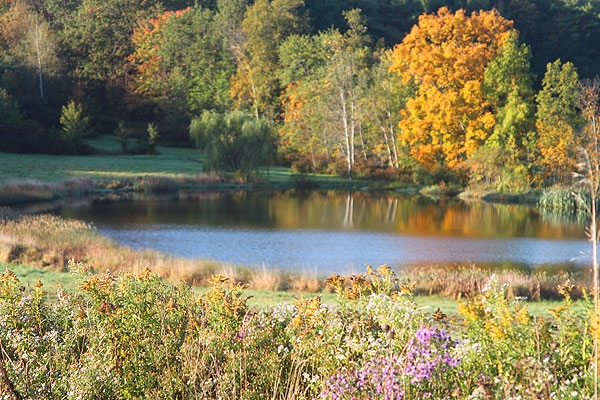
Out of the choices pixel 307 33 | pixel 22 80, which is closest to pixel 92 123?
pixel 22 80

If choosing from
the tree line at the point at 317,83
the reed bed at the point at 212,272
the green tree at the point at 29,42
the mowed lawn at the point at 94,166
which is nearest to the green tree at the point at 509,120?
the tree line at the point at 317,83

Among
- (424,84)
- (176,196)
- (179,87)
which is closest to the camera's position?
(176,196)

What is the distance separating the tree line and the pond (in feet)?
17.9

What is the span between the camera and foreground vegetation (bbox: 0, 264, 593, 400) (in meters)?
5.07

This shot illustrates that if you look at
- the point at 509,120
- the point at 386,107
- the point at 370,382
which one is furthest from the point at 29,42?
the point at 370,382

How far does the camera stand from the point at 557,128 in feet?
137

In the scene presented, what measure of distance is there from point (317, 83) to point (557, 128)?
788 inches

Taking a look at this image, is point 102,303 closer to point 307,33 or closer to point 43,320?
point 43,320

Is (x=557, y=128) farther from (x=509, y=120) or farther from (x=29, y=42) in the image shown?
(x=29, y=42)

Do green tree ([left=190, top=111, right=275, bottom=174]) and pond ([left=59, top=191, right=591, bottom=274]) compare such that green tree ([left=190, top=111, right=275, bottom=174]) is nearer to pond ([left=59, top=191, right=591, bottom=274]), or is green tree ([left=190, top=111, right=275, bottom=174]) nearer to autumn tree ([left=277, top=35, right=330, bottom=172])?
pond ([left=59, top=191, right=591, bottom=274])

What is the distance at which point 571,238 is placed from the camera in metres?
27.6

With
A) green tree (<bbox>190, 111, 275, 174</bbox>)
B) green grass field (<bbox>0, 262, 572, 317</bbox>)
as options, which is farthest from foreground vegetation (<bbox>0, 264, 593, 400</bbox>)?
green tree (<bbox>190, 111, 275, 174</bbox>)

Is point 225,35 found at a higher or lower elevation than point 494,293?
higher

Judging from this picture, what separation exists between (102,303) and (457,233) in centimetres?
2332
